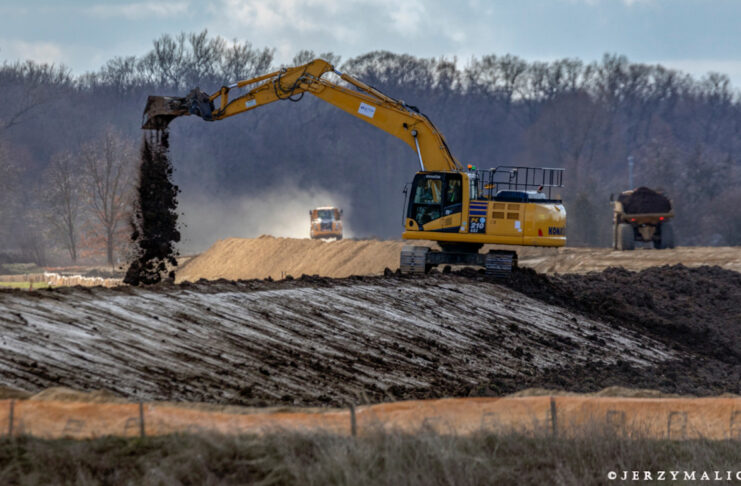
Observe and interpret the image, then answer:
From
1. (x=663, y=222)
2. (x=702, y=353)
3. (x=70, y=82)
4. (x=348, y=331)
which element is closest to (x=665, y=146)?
(x=663, y=222)

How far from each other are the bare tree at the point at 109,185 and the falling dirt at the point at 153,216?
39.0m

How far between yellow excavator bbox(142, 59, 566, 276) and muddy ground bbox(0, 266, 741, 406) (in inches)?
50.9

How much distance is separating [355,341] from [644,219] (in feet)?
98.8

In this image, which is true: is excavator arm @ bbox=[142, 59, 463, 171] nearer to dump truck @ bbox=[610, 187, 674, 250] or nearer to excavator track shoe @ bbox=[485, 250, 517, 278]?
excavator track shoe @ bbox=[485, 250, 517, 278]

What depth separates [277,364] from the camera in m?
13.4

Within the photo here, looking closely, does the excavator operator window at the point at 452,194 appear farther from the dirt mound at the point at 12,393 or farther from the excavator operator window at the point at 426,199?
the dirt mound at the point at 12,393

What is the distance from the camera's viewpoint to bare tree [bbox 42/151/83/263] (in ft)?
228

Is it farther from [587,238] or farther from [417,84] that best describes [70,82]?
[587,238]

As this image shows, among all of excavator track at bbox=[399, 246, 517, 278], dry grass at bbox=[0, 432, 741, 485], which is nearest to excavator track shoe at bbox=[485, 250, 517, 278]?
excavator track at bbox=[399, 246, 517, 278]

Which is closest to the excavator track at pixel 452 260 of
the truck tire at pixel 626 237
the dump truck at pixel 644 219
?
the truck tire at pixel 626 237

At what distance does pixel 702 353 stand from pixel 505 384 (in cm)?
808

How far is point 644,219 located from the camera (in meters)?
42.7

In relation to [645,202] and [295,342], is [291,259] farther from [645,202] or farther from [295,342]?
[295,342]

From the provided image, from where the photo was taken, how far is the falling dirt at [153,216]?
846 inches
